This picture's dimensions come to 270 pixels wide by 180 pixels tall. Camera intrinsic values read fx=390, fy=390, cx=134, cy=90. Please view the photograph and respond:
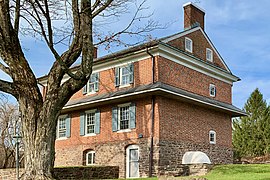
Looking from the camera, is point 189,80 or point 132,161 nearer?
point 132,161

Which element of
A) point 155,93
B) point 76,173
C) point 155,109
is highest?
point 155,93

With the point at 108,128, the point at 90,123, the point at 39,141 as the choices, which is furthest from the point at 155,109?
the point at 39,141

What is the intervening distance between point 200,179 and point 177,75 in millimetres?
9684

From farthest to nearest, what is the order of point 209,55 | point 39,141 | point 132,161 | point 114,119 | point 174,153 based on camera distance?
point 209,55, point 114,119, point 132,161, point 174,153, point 39,141

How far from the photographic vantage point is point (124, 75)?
22141 mm

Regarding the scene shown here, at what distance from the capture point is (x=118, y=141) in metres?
21.6

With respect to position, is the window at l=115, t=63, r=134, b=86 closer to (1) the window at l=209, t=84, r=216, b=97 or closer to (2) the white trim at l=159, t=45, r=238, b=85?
(2) the white trim at l=159, t=45, r=238, b=85

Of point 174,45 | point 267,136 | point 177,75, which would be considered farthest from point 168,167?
point 267,136

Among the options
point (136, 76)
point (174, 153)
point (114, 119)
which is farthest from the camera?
point (114, 119)

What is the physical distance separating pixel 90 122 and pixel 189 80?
658cm

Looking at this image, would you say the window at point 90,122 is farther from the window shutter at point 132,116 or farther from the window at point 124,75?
the window shutter at point 132,116

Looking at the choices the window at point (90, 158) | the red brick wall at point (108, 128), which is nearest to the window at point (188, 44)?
the red brick wall at point (108, 128)

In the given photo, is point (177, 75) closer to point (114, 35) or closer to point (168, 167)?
point (168, 167)

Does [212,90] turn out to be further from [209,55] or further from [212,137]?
[212,137]
